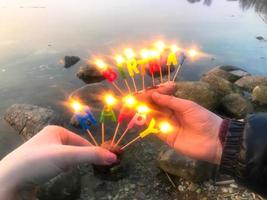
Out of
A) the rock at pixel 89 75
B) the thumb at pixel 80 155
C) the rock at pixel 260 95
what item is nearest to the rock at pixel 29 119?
the rock at pixel 89 75

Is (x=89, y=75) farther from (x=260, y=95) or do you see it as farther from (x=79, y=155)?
(x=79, y=155)

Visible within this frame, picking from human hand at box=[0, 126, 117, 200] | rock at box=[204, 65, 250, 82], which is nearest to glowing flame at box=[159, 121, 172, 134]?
human hand at box=[0, 126, 117, 200]

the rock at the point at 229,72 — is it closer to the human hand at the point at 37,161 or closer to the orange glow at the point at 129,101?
the orange glow at the point at 129,101

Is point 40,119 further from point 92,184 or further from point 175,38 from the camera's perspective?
point 175,38

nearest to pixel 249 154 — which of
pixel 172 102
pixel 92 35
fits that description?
pixel 172 102

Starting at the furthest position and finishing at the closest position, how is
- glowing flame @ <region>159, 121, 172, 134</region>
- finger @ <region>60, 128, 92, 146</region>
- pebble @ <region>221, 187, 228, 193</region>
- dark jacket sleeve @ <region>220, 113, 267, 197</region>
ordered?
1. pebble @ <region>221, 187, 228, 193</region>
2. glowing flame @ <region>159, 121, 172, 134</region>
3. finger @ <region>60, 128, 92, 146</region>
4. dark jacket sleeve @ <region>220, 113, 267, 197</region>

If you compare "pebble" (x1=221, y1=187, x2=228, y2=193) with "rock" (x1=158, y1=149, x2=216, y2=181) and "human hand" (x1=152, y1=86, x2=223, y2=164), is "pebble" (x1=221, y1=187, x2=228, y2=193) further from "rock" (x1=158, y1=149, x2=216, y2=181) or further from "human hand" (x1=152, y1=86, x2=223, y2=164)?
"human hand" (x1=152, y1=86, x2=223, y2=164)

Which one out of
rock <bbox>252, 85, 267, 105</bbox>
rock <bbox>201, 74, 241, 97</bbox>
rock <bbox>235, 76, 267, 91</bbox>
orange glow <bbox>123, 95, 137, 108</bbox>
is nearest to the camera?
orange glow <bbox>123, 95, 137, 108</bbox>
